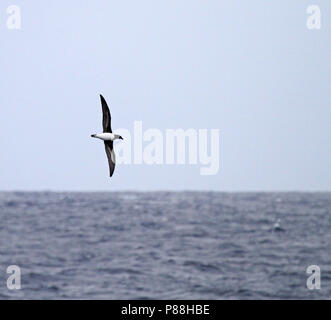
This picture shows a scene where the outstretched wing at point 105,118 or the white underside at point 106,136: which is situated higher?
the outstretched wing at point 105,118

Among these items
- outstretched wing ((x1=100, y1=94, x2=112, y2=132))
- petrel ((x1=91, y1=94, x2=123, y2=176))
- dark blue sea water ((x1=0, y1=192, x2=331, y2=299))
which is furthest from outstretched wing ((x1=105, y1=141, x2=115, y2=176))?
dark blue sea water ((x1=0, y1=192, x2=331, y2=299))

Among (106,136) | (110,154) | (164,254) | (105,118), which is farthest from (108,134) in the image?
(164,254)

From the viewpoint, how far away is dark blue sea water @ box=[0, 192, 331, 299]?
51719mm

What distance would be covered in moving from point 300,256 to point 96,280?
2034 cm

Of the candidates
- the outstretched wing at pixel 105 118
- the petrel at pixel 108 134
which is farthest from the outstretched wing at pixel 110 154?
the outstretched wing at pixel 105 118

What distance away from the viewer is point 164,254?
6950 cm

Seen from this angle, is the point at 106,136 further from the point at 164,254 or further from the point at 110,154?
the point at 164,254

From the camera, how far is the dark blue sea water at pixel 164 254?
170ft

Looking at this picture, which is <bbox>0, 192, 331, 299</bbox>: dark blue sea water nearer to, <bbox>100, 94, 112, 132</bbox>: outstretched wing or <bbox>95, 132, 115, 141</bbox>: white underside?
<bbox>100, 94, 112, 132</bbox>: outstretched wing

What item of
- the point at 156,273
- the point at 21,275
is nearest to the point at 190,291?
the point at 156,273

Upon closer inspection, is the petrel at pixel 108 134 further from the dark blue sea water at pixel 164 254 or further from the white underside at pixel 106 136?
the dark blue sea water at pixel 164 254

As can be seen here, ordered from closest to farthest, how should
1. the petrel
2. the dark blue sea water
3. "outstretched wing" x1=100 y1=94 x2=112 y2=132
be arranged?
the petrel → "outstretched wing" x1=100 y1=94 x2=112 y2=132 → the dark blue sea water

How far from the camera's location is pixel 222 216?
109750 mm

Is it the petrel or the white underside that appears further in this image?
the petrel
